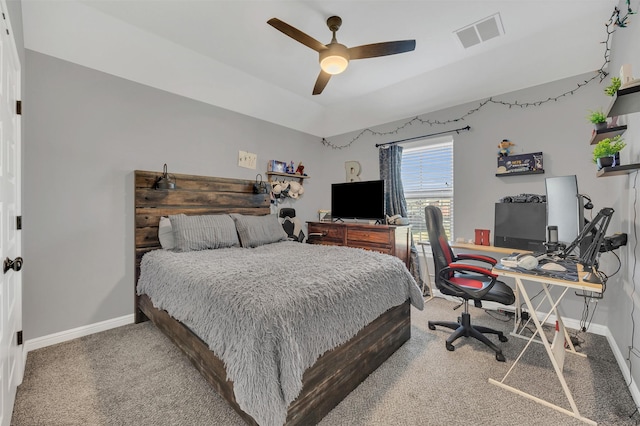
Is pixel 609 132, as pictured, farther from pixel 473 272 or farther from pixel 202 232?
pixel 202 232

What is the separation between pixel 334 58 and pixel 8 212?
236 centimetres

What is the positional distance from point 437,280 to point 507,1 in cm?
231

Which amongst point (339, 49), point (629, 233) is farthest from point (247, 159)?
point (629, 233)

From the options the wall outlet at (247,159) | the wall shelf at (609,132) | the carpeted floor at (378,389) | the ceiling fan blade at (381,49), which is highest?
the ceiling fan blade at (381,49)

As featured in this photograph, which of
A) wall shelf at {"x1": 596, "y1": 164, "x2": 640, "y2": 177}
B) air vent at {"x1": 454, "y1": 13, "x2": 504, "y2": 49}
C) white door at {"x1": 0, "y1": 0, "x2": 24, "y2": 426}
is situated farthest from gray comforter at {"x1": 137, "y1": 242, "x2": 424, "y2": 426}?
air vent at {"x1": 454, "y1": 13, "x2": 504, "y2": 49}

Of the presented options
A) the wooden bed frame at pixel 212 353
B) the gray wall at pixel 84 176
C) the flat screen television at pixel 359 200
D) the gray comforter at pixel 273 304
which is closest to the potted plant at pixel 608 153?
the gray comforter at pixel 273 304

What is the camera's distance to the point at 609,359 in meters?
2.02

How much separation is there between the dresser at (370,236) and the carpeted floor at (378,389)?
1.31m

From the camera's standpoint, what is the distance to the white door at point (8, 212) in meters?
1.26

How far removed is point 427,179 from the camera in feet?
12.3

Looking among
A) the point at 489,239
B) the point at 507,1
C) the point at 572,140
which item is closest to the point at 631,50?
the point at 507,1

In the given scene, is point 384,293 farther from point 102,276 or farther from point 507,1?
point 102,276

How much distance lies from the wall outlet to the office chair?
8.17 ft

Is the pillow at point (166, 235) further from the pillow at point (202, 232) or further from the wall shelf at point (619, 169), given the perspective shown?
the wall shelf at point (619, 169)
